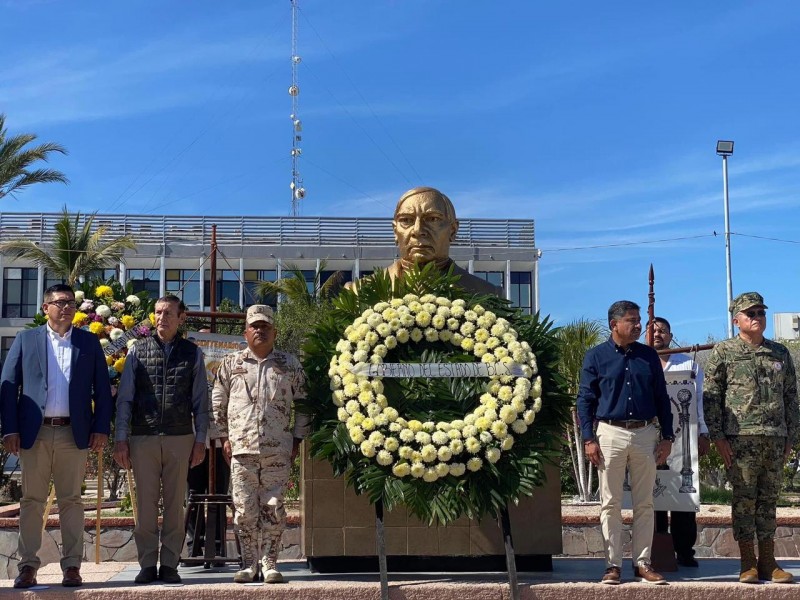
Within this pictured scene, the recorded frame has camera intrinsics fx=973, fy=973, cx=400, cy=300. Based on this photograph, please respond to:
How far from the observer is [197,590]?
640cm

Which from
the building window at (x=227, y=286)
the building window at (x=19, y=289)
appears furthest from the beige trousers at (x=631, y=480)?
the building window at (x=19, y=289)

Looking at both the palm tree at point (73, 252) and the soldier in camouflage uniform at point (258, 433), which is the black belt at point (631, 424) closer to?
the soldier in camouflage uniform at point (258, 433)

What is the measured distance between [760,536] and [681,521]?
3.61 feet

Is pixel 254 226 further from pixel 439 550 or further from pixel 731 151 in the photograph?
pixel 439 550

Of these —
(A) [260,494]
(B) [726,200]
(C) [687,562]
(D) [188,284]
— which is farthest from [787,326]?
Result: (A) [260,494]

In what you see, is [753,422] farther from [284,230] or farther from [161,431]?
[284,230]

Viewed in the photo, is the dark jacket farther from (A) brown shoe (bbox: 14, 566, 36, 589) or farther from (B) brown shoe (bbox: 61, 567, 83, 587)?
(A) brown shoe (bbox: 14, 566, 36, 589)

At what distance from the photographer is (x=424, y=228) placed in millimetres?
8016

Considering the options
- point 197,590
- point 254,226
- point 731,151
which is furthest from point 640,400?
point 254,226

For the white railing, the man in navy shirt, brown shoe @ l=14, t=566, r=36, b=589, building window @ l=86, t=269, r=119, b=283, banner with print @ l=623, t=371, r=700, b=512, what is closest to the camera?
brown shoe @ l=14, t=566, r=36, b=589

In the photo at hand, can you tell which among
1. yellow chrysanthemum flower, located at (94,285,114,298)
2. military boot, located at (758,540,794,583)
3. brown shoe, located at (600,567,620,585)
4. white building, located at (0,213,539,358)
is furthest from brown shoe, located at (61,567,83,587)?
white building, located at (0,213,539,358)

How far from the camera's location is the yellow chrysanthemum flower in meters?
8.70

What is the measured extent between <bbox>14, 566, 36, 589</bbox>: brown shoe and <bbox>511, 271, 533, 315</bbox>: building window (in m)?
36.2

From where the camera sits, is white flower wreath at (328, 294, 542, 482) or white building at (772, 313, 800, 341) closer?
white flower wreath at (328, 294, 542, 482)
